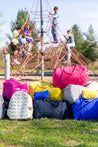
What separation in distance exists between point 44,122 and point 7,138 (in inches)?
33.9

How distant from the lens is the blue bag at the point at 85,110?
3.92 m

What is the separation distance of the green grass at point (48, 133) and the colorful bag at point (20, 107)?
0.36 feet

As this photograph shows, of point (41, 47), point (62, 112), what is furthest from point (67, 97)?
point (41, 47)

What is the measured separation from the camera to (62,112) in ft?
13.0

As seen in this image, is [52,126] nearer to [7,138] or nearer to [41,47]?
[7,138]

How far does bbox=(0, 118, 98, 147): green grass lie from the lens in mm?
2756

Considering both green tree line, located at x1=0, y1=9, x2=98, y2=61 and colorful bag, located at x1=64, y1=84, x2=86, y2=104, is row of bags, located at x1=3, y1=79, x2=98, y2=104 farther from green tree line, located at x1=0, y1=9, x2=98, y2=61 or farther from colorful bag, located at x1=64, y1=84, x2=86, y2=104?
green tree line, located at x1=0, y1=9, x2=98, y2=61

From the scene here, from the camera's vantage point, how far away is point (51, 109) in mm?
3980

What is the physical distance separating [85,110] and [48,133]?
1.03m

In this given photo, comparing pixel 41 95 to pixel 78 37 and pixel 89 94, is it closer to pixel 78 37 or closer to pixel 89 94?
pixel 89 94

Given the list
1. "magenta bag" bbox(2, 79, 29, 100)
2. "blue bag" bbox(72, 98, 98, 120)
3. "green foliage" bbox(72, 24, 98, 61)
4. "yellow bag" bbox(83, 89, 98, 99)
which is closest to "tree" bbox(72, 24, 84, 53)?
"green foliage" bbox(72, 24, 98, 61)

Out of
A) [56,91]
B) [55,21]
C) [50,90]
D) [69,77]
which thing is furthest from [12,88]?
[55,21]

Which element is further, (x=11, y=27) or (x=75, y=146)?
(x=11, y=27)

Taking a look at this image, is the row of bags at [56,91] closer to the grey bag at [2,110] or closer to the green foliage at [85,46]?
the grey bag at [2,110]
